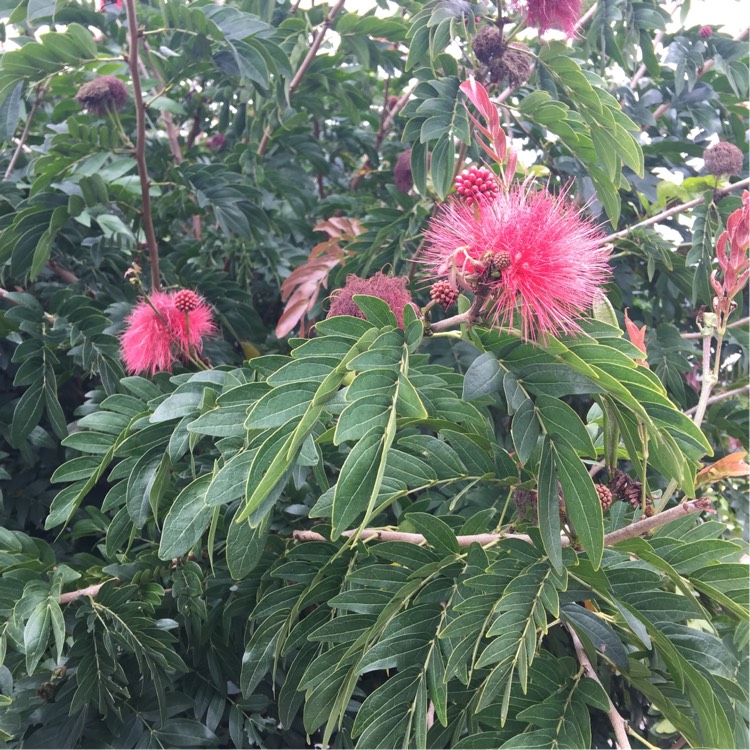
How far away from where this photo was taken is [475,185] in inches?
39.0

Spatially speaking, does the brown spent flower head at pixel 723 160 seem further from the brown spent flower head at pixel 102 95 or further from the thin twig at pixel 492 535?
the brown spent flower head at pixel 102 95

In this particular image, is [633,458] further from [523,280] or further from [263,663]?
[263,663]

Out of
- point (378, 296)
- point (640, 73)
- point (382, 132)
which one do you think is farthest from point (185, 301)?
point (640, 73)

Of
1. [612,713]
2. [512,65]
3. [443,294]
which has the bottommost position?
[612,713]

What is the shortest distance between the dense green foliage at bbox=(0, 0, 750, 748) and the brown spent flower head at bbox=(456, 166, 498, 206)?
0.06 m

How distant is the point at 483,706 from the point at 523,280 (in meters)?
0.54

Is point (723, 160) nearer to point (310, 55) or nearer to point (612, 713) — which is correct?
point (310, 55)

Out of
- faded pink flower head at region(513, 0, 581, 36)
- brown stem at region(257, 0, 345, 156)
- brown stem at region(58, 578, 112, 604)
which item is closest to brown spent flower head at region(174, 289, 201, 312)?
brown stem at region(58, 578, 112, 604)

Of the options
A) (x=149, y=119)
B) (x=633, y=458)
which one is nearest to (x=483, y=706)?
(x=633, y=458)

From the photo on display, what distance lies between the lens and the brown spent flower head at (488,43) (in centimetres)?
140

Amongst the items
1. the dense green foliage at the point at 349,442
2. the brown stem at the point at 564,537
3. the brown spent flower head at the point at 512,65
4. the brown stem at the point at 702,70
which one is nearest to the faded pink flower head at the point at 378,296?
the dense green foliage at the point at 349,442

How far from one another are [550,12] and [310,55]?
0.69 m

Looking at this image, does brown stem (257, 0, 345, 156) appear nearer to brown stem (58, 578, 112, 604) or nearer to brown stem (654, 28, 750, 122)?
brown stem (654, 28, 750, 122)

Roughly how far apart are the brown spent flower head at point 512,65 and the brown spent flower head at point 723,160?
0.54m
